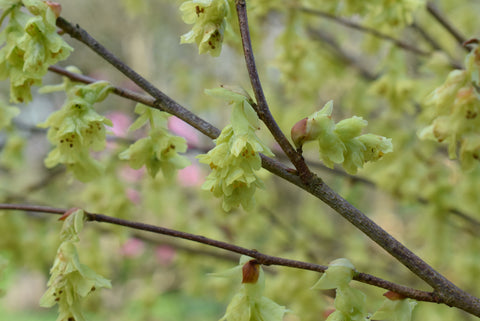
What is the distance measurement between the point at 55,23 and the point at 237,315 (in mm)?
788

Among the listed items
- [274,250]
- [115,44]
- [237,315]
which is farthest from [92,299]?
[115,44]

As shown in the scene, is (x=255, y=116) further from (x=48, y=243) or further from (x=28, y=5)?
(x=48, y=243)

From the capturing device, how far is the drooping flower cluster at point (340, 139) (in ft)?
3.04

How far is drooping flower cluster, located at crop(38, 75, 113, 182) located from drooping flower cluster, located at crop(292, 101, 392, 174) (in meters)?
0.49

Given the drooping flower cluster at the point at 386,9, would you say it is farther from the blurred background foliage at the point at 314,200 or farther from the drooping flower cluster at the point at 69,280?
the drooping flower cluster at the point at 69,280

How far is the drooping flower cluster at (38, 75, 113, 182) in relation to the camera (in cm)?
108

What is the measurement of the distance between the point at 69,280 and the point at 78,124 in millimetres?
361

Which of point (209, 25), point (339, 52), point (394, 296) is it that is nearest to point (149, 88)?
point (209, 25)

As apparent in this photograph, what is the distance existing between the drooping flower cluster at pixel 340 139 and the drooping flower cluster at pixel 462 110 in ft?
1.40

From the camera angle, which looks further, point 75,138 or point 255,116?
point 75,138

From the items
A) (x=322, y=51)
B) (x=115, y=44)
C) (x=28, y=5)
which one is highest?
(x=115, y=44)

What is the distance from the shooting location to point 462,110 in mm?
1259

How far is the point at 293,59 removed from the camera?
234 centimetres

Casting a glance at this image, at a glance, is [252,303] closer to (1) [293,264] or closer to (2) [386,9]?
(1) [293,264]
